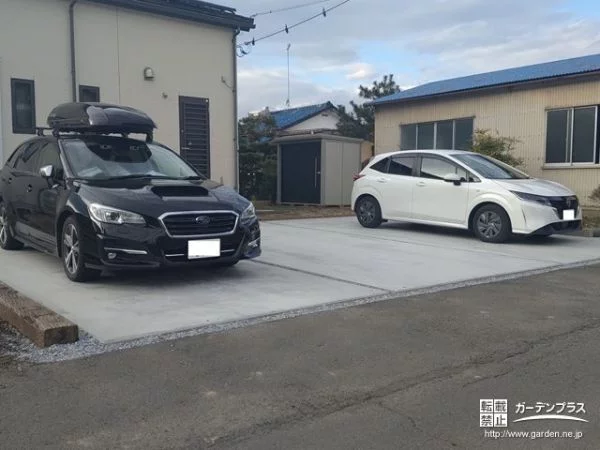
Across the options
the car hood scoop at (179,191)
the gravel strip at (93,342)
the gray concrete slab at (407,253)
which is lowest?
the gravel strip at (93,342)

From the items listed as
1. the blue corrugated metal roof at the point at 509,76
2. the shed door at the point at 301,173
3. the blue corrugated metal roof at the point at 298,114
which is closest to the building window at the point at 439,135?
the blue corrugated metal roof at the point at 509,76

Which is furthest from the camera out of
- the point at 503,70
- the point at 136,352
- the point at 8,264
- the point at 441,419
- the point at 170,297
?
the point at 503,70

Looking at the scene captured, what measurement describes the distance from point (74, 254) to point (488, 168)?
7333mm

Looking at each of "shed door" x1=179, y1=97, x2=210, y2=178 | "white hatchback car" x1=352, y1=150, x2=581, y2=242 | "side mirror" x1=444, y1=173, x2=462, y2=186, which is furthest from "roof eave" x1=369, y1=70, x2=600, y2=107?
"shed door" x1=179, y1=97, x2=210, y2=178

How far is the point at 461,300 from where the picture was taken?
5.93 metres

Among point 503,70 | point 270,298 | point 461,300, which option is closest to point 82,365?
point 270,298

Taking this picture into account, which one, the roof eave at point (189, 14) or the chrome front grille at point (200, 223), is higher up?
the roof eave at point (189, 14)

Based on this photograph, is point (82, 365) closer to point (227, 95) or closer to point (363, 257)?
point (363, 257)

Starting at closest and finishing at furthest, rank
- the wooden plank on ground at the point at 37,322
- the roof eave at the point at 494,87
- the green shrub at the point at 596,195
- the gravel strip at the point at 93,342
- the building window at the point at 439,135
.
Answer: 1. the gravel strip at the point at 93,342
2. the wooden plank on ground at the point at 37,322
3. the green shrub at the point at 596,195
4. the roof eave at the point at 494,87
5. the building window at the point at 439,135

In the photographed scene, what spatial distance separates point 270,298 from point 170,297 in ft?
3.06

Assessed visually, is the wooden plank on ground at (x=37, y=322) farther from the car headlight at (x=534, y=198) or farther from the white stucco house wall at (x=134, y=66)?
the white stucco house wall at (x=134, y=66)

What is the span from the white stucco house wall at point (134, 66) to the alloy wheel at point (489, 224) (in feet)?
22.7

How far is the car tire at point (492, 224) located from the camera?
32.4ft

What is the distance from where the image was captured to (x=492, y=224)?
33.1 ft
